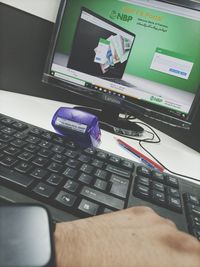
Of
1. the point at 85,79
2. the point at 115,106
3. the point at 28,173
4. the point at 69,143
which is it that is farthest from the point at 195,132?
the point at 28,173

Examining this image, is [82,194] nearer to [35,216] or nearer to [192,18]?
[35,216]

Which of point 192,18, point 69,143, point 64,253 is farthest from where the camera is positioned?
point 192,18

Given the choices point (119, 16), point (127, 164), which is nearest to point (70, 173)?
point (127, 164)

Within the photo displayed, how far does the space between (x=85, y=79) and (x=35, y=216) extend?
0.60m

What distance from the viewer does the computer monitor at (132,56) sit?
0.74 m

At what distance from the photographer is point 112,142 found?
0.68 m

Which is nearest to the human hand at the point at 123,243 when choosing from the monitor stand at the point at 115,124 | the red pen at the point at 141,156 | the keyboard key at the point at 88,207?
the keyboard key at the point at 88,207

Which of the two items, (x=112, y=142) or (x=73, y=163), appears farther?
(x=112, y=142)

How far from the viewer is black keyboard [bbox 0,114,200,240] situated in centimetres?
32

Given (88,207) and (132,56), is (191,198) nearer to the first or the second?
(88,207)

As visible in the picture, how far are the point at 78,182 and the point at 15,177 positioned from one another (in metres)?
0.08

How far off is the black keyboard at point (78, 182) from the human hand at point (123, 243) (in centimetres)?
3

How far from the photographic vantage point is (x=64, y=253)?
25cm

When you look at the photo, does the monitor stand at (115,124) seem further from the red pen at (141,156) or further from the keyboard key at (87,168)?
→ the keyboard key at (87,168)
